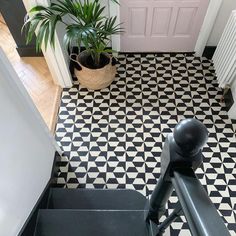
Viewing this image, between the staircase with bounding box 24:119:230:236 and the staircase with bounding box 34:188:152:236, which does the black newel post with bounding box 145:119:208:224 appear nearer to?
the staircase with bounding box 24:119:230:236

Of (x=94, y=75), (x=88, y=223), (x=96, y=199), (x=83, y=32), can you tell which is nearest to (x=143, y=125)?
(x=94, y=75)

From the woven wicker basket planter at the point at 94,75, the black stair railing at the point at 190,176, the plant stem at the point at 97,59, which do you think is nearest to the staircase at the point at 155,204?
the black stair railing at the point at 190,176

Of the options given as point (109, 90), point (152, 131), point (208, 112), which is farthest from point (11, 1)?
Result: point (208, 112)

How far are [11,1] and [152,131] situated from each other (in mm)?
1906

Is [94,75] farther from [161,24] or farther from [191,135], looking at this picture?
[191,135]

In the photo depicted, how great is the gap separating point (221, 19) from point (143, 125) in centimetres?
137

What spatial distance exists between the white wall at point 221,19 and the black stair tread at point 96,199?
1892 millimetres

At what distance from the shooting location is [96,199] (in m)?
1.65

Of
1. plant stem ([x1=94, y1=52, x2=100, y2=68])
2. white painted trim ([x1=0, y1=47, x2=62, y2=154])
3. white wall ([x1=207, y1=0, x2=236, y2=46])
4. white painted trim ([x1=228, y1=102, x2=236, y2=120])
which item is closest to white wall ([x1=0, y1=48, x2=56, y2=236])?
white painted trim ([x1=0, y1=47, x2=62, y2=154])

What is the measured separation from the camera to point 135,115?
221 centimetres

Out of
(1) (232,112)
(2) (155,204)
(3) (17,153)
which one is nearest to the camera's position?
(2) (155,204)

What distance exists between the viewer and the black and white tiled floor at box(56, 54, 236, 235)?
6.07 ft

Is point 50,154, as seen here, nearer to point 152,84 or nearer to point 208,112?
point 152,84

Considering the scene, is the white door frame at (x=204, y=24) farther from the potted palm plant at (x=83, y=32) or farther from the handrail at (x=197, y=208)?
the handrail at (x=197, y=208)
